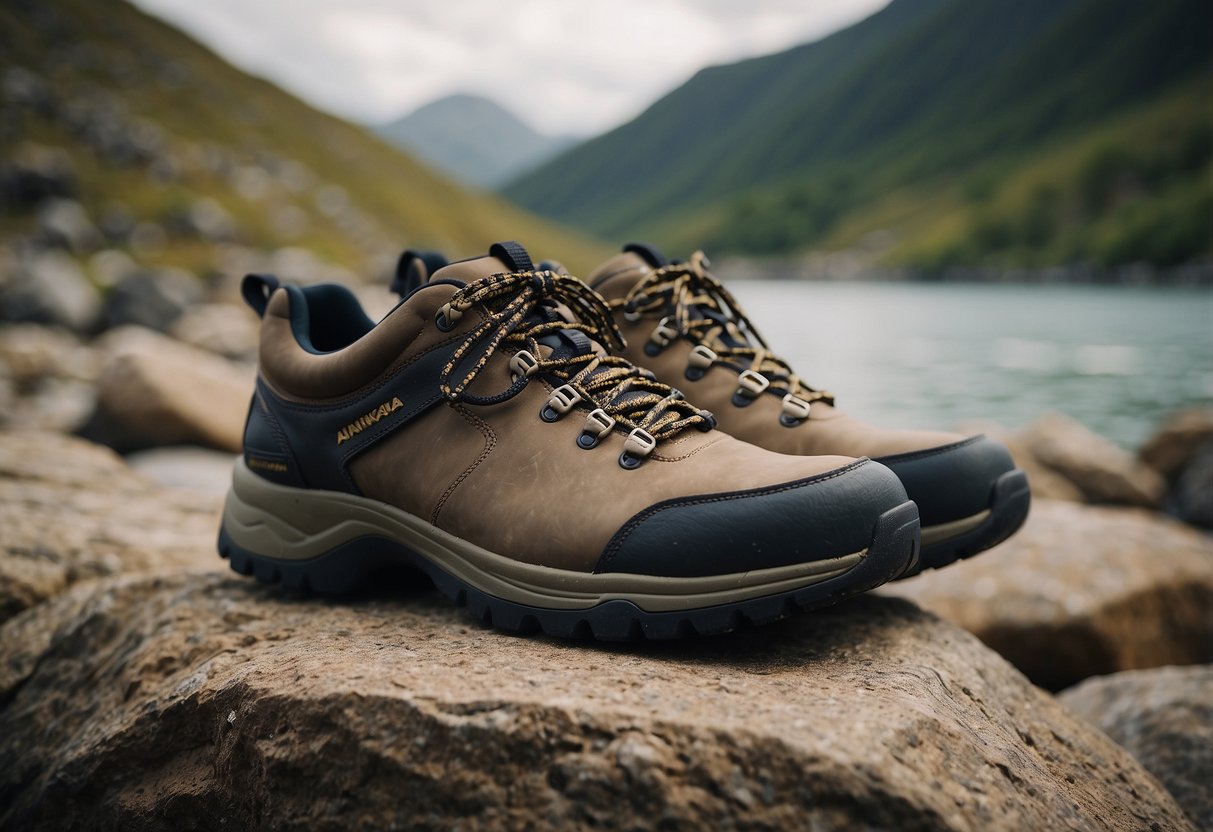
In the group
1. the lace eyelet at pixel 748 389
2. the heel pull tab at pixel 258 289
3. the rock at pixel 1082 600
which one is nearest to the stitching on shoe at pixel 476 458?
the lace eyelet at pixel 748 389

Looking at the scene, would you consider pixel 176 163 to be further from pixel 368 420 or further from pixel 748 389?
pixel 748 389

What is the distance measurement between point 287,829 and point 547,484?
3.09ft

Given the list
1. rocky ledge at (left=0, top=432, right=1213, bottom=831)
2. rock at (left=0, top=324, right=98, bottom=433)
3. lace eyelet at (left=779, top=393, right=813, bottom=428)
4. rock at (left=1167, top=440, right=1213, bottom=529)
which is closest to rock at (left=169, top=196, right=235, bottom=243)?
rock at (left=0, top=324, right=98, bottom=433)

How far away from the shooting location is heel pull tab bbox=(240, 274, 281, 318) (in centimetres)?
280

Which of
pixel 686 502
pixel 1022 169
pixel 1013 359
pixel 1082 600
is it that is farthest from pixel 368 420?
pixel 1022 169

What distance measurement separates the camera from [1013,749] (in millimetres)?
1784

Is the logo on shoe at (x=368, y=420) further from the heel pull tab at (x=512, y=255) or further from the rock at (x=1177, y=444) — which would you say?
the rock at (x=1177, y=444)

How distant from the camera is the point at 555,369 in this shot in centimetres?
227

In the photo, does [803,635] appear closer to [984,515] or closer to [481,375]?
[984,515]

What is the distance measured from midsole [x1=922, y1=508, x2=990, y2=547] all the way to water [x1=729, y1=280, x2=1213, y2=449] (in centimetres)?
887

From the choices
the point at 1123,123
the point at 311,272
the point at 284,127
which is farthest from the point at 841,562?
the point at 1123,123

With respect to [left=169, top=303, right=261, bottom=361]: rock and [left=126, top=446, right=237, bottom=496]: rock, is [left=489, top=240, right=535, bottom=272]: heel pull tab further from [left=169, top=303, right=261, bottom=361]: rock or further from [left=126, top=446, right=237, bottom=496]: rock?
[left=169, top=303, right=261, bottom=361]: rock

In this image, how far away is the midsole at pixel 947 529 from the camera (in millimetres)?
2442

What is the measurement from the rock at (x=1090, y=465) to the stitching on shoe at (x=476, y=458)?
10101 millimetres
